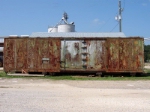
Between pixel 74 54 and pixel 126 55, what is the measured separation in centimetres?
Answer: 387

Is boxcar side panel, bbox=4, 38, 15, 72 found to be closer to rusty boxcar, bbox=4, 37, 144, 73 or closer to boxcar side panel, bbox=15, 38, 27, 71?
rusty boxcar, bbox=4, 37, 144, 73

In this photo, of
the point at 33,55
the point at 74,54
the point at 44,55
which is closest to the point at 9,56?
the point at 33,55

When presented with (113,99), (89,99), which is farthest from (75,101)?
(113,99)

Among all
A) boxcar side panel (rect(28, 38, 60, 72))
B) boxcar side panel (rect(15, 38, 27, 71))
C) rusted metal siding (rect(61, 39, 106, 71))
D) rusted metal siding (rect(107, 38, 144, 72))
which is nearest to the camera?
rusted metal siding (rect(107, 38, 144, 72))

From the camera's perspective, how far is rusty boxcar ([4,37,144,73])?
17.8m

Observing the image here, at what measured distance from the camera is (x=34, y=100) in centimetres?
852

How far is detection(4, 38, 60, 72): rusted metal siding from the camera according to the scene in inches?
714

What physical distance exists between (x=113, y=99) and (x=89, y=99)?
89 cm

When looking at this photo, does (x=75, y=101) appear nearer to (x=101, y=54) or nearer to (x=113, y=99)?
(x=113, y=99)

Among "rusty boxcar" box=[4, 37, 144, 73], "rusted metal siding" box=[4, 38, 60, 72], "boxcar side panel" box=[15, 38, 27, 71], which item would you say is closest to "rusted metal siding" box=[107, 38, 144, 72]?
"rusty boxcar" box=[4, 37, 144, 73]

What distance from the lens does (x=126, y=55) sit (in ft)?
58.3

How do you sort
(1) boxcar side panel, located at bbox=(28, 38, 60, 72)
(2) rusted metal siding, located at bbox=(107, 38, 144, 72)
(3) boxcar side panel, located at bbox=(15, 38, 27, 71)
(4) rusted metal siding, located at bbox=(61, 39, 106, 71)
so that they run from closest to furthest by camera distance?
(2) rusted metal siding, located at bbox=(107, 38, 144, 72) < (4) rusted metal siding, located at bbox=(61, 39, 106, 71) < (1) boxcar side panel, located at bbox=(28, 38, 60, 72) < (3) boxcar side panel, located at bbox=(15, 38, 27, 71)

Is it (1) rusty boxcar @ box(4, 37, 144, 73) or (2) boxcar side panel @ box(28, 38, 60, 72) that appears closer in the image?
(1) rusty boxcar @ box(4, 37, 144, 73)

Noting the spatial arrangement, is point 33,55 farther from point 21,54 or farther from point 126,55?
point 126,55
